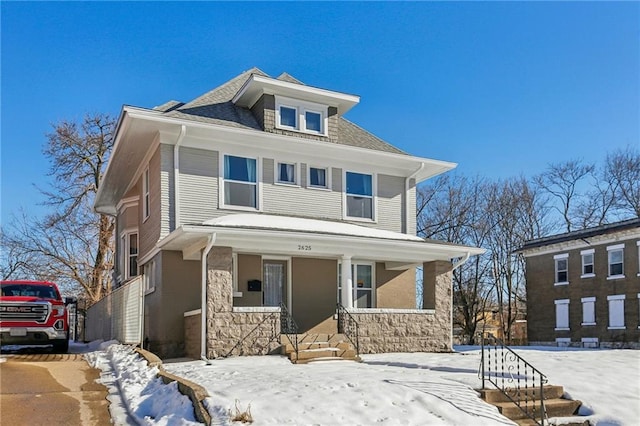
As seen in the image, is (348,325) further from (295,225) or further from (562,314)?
(562,314)

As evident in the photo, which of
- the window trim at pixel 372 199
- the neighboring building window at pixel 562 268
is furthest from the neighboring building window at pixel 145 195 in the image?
the neighboring building window at pixel 562 268

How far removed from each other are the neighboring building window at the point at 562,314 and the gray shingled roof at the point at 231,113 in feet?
54.3

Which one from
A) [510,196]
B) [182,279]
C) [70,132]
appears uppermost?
[70,132]

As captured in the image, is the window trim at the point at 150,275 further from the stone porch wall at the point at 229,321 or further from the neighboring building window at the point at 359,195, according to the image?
the neighboring building window at the point at 359,195

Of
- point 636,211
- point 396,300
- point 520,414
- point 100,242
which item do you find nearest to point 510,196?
point 636,211

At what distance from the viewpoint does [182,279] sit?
15797 mm

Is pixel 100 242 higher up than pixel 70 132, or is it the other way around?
pixel 70 132

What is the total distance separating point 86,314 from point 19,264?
440 inches

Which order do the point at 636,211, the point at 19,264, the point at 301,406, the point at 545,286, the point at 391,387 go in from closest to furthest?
the point at 301,406 → the point at 391,387 → the point at 545,286 → the point at 19,264 → the point at 636,211

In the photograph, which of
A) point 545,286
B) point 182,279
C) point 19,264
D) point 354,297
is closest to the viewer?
point 182,279

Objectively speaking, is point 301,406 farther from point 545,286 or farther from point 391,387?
point 545,286

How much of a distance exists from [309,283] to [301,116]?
193 inches

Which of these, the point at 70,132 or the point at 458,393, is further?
the point at 70,132

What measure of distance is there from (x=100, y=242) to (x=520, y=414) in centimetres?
2811
